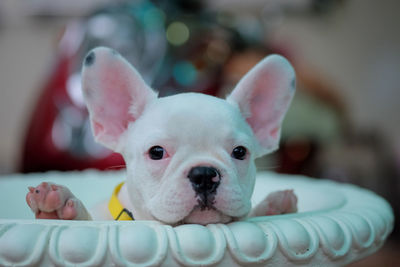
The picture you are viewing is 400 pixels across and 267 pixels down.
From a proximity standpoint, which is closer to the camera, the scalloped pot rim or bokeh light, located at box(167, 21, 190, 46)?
the scalloped pot rim

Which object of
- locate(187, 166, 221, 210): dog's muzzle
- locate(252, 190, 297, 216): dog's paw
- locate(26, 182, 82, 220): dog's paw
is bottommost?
locate(252, 190, 297, 216): dog's paw

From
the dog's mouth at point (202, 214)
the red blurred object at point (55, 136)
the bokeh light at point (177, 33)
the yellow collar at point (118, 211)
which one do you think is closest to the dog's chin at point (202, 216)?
the dog's mouth at point (202, 214)

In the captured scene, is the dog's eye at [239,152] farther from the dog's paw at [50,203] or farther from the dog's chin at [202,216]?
Answer: the dog's paw at [50,203]

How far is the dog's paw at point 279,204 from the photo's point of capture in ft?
2.24

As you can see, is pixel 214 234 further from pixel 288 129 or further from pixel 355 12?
pixel 355 12

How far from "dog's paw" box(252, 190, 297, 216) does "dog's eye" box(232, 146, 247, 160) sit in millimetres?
126

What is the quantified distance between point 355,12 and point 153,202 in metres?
2.88

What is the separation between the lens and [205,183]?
530 mm

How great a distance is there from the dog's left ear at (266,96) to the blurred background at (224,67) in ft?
0.23

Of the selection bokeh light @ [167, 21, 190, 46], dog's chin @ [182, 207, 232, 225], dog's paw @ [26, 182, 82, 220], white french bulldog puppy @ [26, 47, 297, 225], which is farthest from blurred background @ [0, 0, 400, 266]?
dog's paw @ [26, 182, 82, 220]

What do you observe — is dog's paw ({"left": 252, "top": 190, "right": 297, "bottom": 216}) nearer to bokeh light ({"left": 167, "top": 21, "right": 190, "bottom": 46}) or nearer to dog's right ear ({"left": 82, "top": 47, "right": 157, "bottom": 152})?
dog's right ear ({"left": 82, "top": 47, "right": 157, "bottom": 152})

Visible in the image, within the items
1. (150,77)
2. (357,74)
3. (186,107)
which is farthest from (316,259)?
(357,74)

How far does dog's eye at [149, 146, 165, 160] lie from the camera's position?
1.90 ft

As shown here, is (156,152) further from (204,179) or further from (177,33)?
(177,33)
